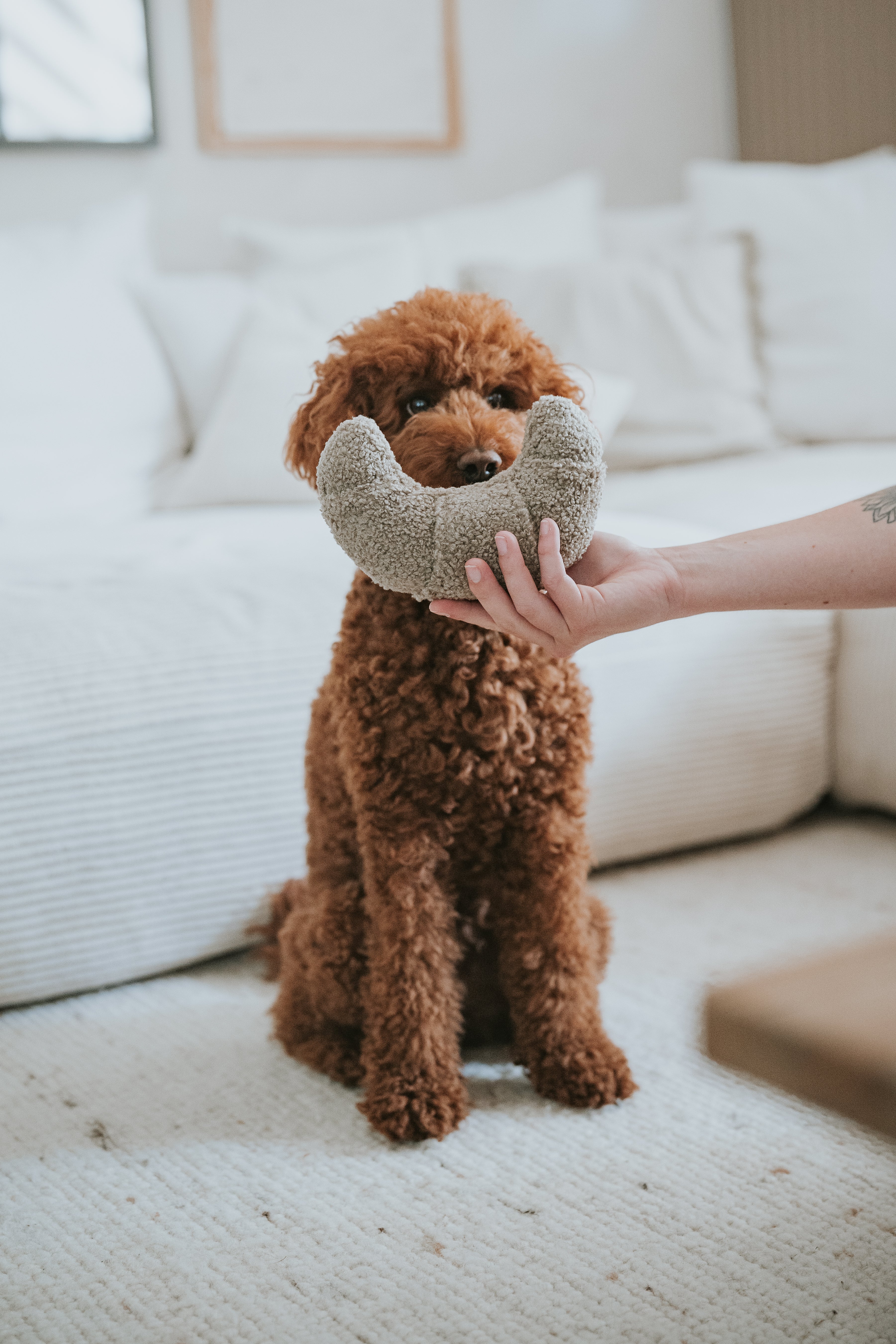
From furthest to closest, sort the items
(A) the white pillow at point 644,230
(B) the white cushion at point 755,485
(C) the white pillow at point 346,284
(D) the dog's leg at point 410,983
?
1. (A) the white pillow at point 644,230
2. (C) the white pillow at point 346,284
3. (B) the white cushion at point 755,485
4. (D) the dog's leg at point 410,983

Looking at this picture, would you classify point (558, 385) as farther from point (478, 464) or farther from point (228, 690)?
point (228, 690)

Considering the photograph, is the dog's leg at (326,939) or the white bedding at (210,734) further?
the white bedding at (210,734)

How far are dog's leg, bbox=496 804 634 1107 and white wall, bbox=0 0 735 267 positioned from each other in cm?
224

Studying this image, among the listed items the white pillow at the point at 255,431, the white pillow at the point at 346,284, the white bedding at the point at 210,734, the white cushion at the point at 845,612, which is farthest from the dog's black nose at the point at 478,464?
the white pillow at the point at 346,284

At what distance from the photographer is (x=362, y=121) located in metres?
2.89

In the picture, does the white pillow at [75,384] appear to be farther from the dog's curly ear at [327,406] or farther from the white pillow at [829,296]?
the white pillow at [829,296]

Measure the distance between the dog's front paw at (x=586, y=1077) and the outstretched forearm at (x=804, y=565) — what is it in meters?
0.47

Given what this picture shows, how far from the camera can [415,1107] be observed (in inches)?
41.1

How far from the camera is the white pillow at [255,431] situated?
2.04 m

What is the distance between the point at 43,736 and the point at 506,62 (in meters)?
2.57

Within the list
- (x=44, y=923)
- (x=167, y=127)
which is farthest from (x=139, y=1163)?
(x=167, y=127)

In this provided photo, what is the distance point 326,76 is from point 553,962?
8.39ft

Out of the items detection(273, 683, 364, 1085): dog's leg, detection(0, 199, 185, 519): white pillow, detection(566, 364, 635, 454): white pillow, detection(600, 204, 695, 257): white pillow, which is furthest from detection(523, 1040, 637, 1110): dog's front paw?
detection(600, 204, 695, 257): white pillow

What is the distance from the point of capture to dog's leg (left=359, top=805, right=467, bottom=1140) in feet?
3.42
